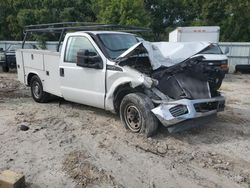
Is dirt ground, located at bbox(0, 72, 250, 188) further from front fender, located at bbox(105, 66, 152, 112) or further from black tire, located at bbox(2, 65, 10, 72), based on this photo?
black tire, located at bbox(2, 65, 10, 72)

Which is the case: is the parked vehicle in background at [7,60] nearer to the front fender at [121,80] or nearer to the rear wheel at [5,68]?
the rear wheel at [5,68]

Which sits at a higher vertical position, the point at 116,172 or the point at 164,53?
the point at 164,53

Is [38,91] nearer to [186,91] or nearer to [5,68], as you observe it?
[186,91]

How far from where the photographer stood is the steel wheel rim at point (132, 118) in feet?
20.0

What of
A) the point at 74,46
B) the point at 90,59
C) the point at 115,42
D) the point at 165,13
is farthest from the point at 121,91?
the point at 165,13

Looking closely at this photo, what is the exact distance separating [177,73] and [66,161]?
2.57m

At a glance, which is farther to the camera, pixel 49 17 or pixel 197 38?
pixel 49 17

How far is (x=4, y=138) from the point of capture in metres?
6.04

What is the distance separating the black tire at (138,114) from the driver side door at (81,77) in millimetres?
712

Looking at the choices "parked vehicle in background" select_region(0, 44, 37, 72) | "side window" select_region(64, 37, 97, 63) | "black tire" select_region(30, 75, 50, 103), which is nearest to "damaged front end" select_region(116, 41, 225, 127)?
"side window" select_region(64, 37, 97, 63)

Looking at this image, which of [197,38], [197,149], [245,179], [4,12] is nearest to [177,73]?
[197,149]

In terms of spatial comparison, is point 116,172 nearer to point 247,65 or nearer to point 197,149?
point 197,149

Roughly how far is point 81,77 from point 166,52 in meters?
2.01

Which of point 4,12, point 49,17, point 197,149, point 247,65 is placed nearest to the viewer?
point 197,149
